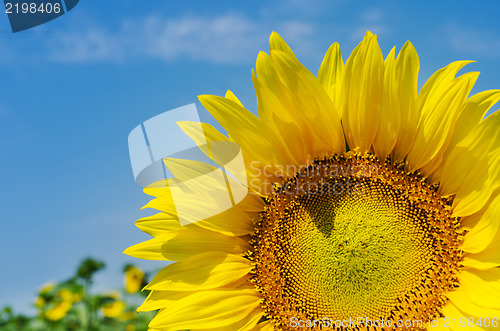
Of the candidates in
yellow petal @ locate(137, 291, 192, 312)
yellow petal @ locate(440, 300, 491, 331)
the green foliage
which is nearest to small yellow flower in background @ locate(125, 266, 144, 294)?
the green foliage

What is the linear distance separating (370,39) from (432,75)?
1.36 ft

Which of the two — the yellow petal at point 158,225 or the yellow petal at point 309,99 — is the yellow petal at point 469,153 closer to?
the yellow petal at point 309,99

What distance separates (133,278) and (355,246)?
668cm

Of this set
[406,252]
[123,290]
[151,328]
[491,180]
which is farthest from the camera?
[123,290]

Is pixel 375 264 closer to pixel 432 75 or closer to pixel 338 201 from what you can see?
pixel 338 201

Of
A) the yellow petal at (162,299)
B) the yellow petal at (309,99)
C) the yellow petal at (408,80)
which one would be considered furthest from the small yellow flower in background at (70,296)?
the yellow petal at (408,80)

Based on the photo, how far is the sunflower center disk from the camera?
Result: 288cm

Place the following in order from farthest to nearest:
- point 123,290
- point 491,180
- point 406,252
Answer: point 123,290, point 406,252, point 491,180

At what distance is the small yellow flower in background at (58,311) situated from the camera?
9.73m

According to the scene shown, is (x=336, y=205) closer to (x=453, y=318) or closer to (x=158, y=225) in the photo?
(x=453, y=318)

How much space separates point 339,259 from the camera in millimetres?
2932

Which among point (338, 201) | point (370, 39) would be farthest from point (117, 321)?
point (370, 39)

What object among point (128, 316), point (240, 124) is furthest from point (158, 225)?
point (128, 316)

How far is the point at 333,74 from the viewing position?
3160 mm
